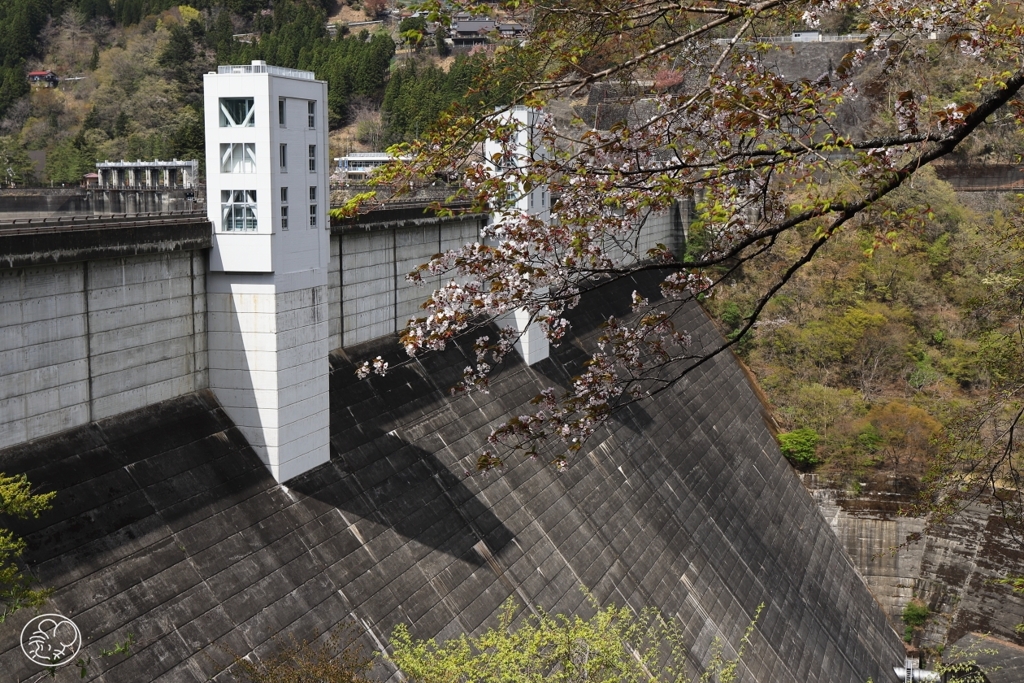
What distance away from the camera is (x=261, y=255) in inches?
612

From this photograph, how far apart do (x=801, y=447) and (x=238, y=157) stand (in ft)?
76.8

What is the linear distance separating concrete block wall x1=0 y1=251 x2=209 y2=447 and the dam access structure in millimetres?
28

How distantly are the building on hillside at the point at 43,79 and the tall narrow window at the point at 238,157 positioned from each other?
81555 mm

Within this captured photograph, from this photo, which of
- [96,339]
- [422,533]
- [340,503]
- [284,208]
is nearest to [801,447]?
[422,533]

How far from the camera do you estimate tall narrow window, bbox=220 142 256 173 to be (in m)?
15.4

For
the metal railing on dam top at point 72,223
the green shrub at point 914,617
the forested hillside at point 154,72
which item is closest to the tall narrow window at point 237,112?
the metal railing on dam top at point 72,223

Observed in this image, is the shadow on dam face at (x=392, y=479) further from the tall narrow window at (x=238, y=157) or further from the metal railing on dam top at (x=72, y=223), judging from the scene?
the tall narrow window at (x=238, y=157)

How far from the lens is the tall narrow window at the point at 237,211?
15.6 metres

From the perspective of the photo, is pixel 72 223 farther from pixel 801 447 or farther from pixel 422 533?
pixel 801 447

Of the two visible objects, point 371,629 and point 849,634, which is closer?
point 371,629

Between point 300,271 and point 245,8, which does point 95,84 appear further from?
point 300,271

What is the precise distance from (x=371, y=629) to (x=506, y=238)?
841 cm

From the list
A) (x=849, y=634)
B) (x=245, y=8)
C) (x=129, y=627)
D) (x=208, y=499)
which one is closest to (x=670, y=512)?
(x=849, y=634)

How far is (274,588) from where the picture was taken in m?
14.3
